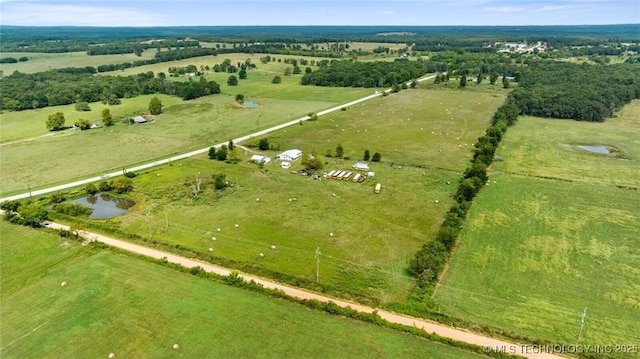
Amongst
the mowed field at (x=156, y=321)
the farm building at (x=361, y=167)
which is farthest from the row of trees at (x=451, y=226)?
the farm building at (x=361, y=167)

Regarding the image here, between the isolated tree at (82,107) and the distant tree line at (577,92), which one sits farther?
the isolated tree at (82,107)

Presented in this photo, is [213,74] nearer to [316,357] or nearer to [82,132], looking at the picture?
[82,132]

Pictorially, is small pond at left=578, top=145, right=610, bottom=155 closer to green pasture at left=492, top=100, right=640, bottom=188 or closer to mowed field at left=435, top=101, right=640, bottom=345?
green pasture at left=492, top=100, right=640, bottom=188

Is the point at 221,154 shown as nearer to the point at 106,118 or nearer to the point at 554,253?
the point at 106,118

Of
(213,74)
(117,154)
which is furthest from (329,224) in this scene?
(213,74)

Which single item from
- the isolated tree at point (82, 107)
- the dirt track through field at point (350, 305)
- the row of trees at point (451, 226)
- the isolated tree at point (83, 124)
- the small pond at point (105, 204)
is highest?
the isolated tree at point (82, 107)

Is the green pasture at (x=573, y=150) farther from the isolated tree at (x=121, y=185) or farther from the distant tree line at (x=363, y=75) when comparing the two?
the isolated tree at (x=121, y=185)

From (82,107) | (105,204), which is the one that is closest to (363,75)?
(82,107)
